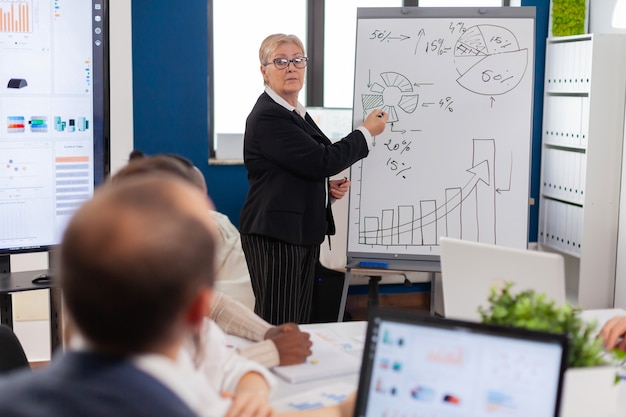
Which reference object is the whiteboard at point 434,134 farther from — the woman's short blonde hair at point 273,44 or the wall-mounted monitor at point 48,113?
the wall-mounted monitor at point 48,113

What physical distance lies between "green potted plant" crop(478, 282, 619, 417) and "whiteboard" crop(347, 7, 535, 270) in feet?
7.22

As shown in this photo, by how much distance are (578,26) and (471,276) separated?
355cm

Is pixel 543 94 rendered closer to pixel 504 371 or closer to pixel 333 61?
pixel 333 61

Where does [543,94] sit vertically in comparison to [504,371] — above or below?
above

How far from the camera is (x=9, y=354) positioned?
1986 mm

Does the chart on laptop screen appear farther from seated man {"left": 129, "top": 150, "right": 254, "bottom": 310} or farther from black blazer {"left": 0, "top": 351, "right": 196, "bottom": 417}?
seated man {"left": 129, "top": 150, "right": 254, "bottom": 310}

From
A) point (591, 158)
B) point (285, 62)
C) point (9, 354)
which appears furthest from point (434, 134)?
point (9, 354)

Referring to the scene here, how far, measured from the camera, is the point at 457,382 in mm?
1170

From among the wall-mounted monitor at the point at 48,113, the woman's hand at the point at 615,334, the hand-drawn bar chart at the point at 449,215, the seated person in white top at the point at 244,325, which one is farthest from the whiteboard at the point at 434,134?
the woman's hand at the point at 615,334

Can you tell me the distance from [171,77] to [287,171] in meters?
1.70

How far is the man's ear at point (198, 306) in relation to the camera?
789mm

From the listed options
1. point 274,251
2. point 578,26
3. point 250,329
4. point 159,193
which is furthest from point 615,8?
point 159,193

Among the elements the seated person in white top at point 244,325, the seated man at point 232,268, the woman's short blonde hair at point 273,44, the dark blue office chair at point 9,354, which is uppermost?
the woman's short blonde hair at point 273,44

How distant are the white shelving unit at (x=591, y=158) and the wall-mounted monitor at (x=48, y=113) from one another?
9.39ft
